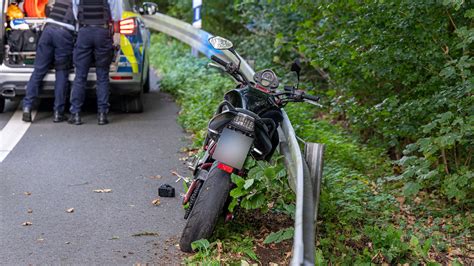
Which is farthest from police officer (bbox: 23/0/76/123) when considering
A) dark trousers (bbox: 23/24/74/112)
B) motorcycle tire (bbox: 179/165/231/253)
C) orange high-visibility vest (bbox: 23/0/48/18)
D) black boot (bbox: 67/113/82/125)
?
motorcycle tire (bbox: 179/165/231/253)

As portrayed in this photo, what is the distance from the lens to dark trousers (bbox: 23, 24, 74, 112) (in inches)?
413

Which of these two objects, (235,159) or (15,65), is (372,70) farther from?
(15,65)

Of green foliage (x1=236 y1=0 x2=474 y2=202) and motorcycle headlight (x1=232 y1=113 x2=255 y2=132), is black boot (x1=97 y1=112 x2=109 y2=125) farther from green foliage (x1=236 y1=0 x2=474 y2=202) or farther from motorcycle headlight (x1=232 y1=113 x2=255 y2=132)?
motorcycle headlight (x1=232 y1=113 x2=255 y2=132)

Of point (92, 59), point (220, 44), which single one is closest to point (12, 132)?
point (92, 59)

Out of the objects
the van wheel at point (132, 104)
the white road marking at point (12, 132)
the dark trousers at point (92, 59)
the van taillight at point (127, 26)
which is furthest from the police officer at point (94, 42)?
the van wheel at point (132, 104)

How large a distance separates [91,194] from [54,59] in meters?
3.67

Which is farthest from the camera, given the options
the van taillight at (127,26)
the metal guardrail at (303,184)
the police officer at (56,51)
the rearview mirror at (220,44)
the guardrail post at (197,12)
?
the guardrail post at (197,12)

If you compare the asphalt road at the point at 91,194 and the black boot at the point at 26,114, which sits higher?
the black boot at the point at 26,114

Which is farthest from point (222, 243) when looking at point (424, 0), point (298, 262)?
point (424, 0)

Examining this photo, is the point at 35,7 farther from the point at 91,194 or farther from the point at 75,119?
the point at 91,194

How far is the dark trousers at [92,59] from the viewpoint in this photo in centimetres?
1040

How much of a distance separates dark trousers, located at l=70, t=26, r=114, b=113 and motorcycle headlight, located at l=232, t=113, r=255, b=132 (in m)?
5.01

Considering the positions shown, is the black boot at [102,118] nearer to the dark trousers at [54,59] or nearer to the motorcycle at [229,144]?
the dark trousers at [54,59]

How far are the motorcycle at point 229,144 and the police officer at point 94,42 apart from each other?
4.32 m
